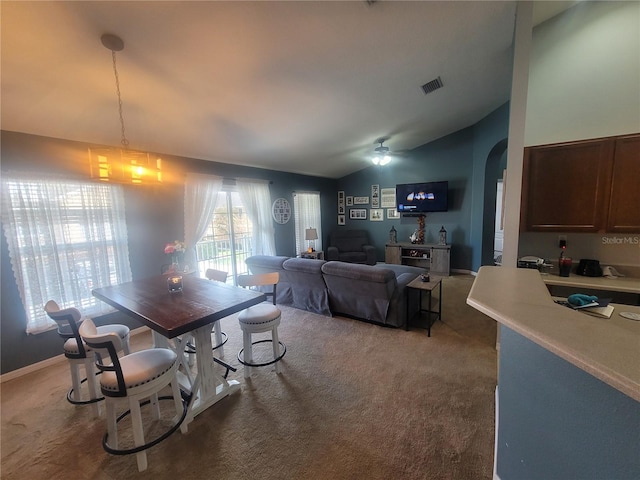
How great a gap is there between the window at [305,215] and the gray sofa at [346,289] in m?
2.15

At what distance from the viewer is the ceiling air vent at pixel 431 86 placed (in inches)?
126

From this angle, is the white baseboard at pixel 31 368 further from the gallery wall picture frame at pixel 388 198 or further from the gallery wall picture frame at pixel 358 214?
the gallery wall picture frame at pixel 388 198

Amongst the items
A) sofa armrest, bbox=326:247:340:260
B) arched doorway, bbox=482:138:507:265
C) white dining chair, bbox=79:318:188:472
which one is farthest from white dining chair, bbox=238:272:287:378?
arched doorway, bbox=482:138:507:265

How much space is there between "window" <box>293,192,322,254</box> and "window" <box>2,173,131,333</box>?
11.4 feet

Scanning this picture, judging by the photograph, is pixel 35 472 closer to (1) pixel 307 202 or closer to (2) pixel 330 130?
(2) pixel 330 130

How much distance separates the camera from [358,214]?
7.15 meters

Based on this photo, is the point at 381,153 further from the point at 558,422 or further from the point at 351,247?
the point at 558,422

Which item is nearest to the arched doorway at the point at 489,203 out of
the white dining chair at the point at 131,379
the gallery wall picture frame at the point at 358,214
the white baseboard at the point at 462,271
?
the white baseboard at the point at 462,271

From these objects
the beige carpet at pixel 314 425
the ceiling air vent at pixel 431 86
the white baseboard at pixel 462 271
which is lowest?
the beige carpet at pixel 314 425

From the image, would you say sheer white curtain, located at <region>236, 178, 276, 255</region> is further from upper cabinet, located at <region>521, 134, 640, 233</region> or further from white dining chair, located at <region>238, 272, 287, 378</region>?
upper cabinet, located at <region>521, 134, 640, 233</region>

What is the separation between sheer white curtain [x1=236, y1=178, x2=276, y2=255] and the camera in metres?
4.76

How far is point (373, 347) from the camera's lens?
283 cm

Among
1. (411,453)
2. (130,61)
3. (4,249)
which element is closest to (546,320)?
(411,453)

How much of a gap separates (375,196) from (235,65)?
201 inches
